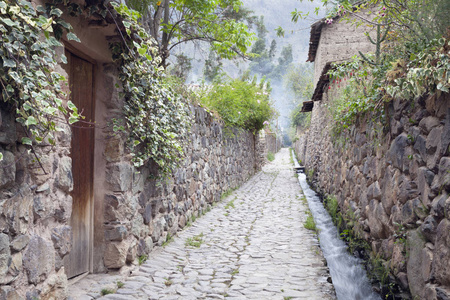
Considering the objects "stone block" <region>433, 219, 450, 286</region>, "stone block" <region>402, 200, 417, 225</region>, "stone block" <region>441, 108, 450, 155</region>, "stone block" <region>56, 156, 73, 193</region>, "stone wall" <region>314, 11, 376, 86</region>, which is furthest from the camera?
"stone wall" <region>314, 11, 376, 86</region>

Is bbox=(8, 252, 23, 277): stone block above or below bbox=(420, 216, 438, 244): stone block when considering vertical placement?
below

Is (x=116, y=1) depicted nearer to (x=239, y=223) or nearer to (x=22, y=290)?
(x=22, y=290)

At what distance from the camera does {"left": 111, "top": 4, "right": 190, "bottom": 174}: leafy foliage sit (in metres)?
3.31

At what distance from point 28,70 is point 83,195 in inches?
64.8

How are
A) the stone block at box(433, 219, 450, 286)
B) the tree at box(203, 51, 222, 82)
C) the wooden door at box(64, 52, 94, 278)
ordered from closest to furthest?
the stone block at box(433, 219, 450, 286) → the wooden door at box(64, 52, 94, 278) → the tree at box(203, 51, 222, 82)

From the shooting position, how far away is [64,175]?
8.39 feet

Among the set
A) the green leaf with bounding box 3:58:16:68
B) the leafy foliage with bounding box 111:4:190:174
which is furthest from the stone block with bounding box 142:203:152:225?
the green leaf with bounding box 3:58:16:68

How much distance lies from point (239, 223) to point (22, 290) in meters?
4.45

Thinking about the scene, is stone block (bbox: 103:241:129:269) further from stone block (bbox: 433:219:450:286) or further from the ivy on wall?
stone block (bbox: 433:219:450:286)

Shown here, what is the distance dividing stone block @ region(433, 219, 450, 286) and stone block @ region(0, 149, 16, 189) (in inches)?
101

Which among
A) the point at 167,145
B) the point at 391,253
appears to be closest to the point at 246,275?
the point at 391,253

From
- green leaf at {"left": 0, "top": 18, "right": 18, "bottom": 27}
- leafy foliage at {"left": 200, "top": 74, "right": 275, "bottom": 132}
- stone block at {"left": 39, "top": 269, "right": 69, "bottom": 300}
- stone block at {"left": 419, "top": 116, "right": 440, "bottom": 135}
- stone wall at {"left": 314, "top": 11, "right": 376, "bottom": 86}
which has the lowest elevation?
stone block at {"left": 39, "top": 269, "right": 69, "bottom": 300}

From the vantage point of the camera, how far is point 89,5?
2.64 m

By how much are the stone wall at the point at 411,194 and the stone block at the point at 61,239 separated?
2510 mm
